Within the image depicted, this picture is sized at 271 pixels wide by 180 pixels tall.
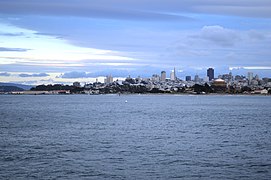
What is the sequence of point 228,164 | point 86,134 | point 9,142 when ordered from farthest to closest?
point 86,134, point 9,142, point 228,164

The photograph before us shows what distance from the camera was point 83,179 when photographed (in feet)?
66.7

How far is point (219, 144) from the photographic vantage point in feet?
105

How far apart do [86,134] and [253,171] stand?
748 inches

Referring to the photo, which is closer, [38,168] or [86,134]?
[38,168]

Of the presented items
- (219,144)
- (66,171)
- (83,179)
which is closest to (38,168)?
(66,171)

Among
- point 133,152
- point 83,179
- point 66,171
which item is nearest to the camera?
point 83,179

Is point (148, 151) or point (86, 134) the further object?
point (86, 134)

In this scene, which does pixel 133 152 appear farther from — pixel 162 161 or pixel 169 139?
pixel 169 139

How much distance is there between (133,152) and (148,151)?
104 centimetres

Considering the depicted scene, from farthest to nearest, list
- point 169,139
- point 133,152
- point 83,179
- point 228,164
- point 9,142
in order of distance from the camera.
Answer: point 169,139 < point 9,142 < point 133,152 < point 228,164 < point 83,179

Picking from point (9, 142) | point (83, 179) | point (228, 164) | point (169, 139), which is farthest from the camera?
point (169, 139)

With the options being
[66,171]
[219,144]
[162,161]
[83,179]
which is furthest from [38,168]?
[219,144]

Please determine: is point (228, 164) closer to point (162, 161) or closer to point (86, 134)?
point (162, 161)

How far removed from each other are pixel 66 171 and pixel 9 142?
449 inches
